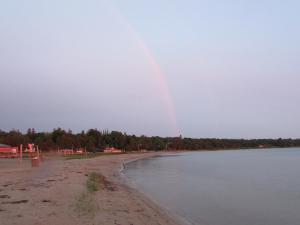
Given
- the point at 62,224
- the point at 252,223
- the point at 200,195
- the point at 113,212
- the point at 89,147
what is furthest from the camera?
the point at 89,147

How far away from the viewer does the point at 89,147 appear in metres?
156

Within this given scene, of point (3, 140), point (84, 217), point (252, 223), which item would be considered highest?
point (3, 140)

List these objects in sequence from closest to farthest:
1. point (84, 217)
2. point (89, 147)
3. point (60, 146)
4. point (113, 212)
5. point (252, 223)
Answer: point (84, 217)
point (113, 212)
point (252, 223)
point (60, 146)
point (89, 147)

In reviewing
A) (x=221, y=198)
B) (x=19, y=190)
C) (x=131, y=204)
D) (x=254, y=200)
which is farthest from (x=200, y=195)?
(x=19, y=190)

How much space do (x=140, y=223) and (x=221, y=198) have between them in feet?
47.3

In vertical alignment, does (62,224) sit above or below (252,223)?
above

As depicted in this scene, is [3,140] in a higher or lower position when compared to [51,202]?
higher

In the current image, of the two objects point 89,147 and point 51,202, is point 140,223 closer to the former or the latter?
point 51,202

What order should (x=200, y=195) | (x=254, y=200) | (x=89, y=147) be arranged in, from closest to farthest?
(x=254, y=200) → (x=200, y=195) → (x=89, y=147)

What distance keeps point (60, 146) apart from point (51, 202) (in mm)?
121362

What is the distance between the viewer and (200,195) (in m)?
29.1

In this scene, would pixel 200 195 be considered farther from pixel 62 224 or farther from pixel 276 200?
pixel 62 224

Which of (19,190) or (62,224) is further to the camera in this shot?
(19,190)

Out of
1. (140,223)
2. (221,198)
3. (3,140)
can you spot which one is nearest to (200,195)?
(221,198)
